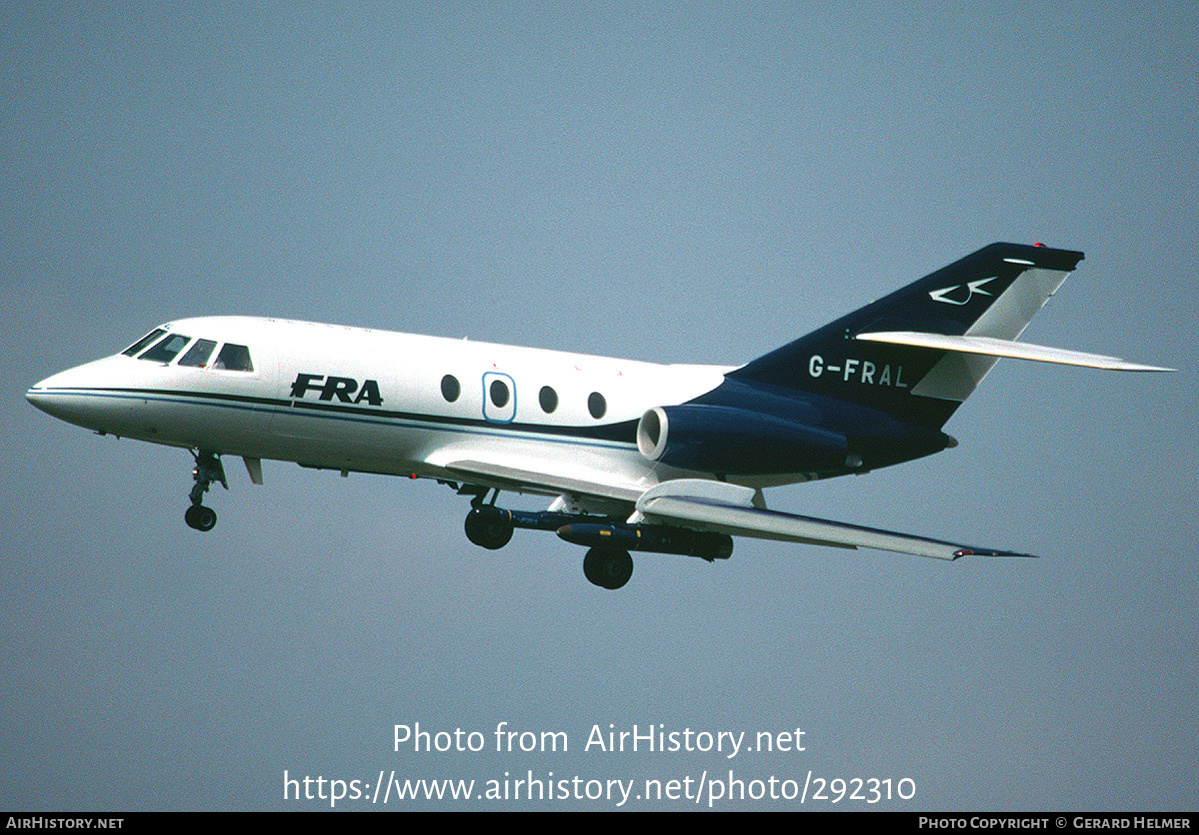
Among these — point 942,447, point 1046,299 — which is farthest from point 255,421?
point 1046,299

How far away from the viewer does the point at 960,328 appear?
28.2 meters

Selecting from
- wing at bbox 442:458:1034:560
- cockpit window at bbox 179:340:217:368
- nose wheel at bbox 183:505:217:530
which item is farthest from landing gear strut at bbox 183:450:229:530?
wing at bbox 442:458:1034:560

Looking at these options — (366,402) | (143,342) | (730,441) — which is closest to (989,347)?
(730,441)

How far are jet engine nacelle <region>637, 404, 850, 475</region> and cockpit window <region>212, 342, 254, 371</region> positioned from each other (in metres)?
6.83

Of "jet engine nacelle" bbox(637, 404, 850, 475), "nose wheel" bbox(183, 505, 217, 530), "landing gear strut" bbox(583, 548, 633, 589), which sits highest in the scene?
"jet engine nacelle" bbox(637, 404, 850, 475)

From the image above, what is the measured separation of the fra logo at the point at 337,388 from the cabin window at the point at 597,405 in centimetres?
391

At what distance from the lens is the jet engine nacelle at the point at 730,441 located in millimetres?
26391

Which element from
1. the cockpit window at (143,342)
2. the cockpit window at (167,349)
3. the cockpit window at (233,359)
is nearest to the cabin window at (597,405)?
the cockpit window at (233,359)

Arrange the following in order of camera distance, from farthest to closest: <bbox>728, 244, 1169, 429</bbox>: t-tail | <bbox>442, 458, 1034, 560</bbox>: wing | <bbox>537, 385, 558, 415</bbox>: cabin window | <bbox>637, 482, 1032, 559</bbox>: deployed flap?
<bbox>728, 244, 1169, 429</bbox>: t-tail
<bbox>537, 385, 558, 415</bbox>: cabin window
<bbox>442, 458, 1034, 560</bbox>: wing
<bbox>637, 482, 1032, 559</bbox>: deployed flap

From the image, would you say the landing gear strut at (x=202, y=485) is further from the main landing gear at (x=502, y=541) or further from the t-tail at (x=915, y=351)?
the t-tail at (x=915, y=351)

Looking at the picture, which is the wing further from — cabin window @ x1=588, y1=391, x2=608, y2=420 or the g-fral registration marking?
the g-fral registration marking

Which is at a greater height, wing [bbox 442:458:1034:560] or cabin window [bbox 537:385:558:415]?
cabin window [bbox 537:385:558:415]

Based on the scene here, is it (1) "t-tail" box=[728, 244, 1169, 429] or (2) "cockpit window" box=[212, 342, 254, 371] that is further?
(1) "t-tail" box=[728, 244, 1169, 429]

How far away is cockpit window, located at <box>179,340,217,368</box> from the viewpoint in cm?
2400
